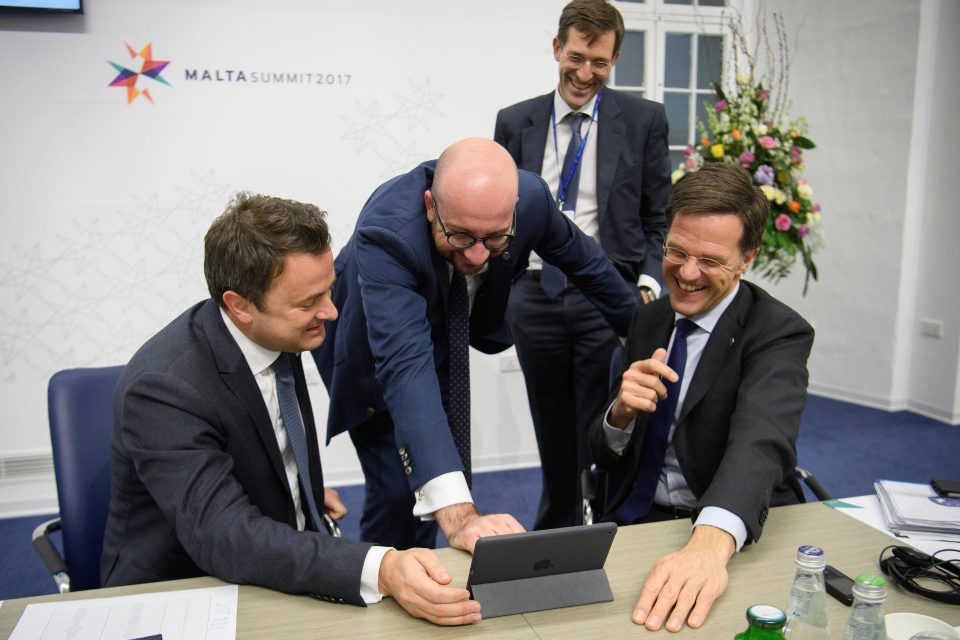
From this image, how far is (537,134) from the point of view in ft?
9.54

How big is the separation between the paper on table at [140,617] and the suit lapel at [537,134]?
1948mm

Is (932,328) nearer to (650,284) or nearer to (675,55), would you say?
(675,55)

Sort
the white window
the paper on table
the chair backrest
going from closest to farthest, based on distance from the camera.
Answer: the paper on table, the chair backrest, the white window

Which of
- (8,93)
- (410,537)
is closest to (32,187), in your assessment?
(8,93)

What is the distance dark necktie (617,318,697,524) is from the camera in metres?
1.96

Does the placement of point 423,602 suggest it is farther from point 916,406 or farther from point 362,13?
point 916,406

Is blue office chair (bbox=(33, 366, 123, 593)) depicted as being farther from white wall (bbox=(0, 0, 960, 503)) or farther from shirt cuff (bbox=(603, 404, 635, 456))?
white wall (bbox=(0, 0, 960, 503))

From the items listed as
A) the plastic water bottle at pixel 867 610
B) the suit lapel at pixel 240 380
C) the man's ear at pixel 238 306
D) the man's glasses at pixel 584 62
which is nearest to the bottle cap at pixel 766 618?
the plastic water bottle at pixel 867 610

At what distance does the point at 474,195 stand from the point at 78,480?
1.15 m

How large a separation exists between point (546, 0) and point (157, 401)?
→ 3251 mm

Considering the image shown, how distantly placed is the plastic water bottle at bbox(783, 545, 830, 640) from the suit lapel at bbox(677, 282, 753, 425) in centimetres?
74

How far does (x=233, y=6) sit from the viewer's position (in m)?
3.68

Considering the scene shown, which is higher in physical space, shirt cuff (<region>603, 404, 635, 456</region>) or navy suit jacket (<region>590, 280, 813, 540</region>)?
navy suit jacket (<region>590, 280, 813, 540</region>)

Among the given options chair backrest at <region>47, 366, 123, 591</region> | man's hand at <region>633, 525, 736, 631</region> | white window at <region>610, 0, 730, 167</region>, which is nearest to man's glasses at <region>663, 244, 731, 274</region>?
man's hand at <region>633, 525, 736, 631</region>
